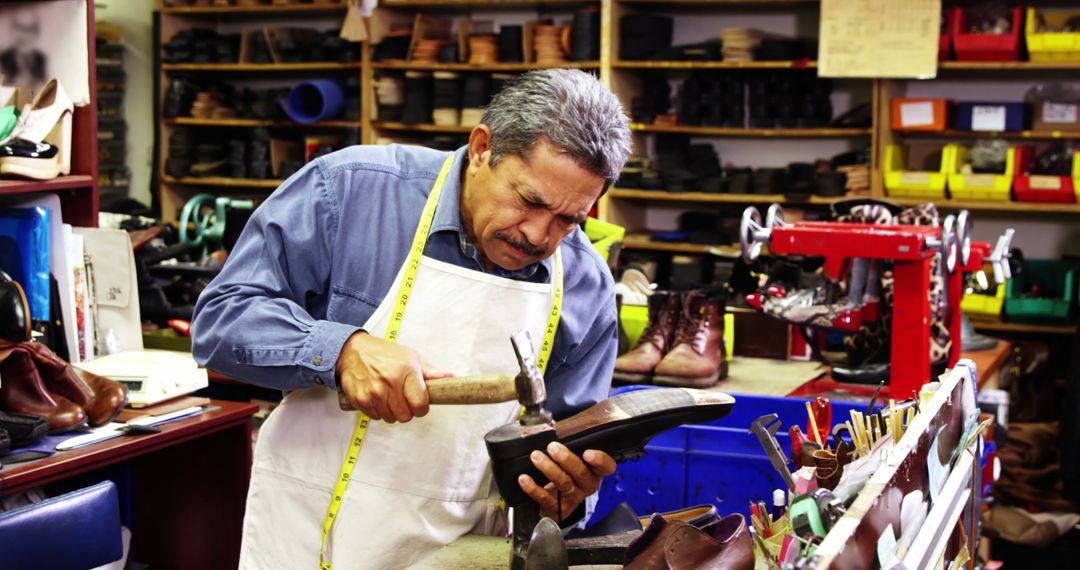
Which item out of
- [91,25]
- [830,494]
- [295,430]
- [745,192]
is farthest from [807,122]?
[830,494]

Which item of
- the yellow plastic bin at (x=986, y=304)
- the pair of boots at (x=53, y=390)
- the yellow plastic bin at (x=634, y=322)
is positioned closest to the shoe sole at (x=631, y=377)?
the yellow plastic bin at (x=634, y=322)

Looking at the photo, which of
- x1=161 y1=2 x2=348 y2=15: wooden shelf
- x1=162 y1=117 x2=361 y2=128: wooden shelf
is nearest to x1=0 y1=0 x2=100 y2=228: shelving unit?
x1=162 y1=117 x2=361 y2=128: wooden shelf

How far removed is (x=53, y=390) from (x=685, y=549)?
1.62m

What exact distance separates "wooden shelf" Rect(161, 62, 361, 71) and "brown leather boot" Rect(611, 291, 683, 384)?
3962mm

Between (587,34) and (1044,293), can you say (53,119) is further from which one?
(1044,293)

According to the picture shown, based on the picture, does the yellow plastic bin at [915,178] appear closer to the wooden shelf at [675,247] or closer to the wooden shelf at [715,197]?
the wooden shelf at [715,197]

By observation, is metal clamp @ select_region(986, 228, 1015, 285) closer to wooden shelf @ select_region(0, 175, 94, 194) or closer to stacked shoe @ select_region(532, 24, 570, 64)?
wooden shelf @ select_region(0, 175, 94, 194)

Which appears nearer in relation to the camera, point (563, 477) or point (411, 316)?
point (563, 477)

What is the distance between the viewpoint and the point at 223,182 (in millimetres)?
7051

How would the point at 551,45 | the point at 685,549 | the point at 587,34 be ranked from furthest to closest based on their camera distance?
the point at 551,45
the point at 587,34
the point at 685,549

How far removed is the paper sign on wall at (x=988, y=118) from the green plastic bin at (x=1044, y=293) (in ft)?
2.27

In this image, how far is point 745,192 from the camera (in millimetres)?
6004

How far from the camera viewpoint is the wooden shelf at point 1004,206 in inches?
210

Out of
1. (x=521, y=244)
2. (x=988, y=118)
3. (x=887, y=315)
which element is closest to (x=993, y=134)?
(x=988, y=118)
